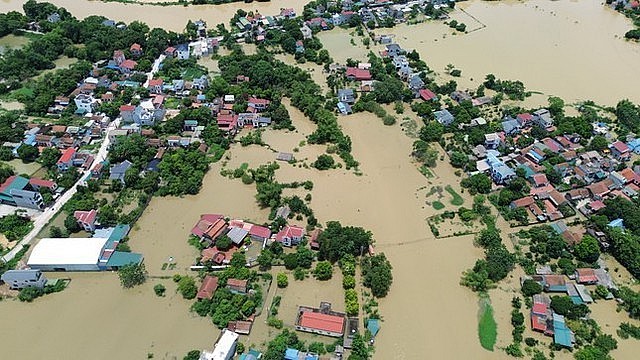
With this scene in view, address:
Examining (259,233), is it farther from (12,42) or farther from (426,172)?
(12,42)

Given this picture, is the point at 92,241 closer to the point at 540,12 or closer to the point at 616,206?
the point at 616,206

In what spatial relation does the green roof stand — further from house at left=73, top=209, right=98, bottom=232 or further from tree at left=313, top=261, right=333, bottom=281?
tree at left=313, top=261, right=333, bottom=281

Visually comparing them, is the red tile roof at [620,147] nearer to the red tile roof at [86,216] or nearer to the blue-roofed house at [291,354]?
the blue-roofed house at [291,354]

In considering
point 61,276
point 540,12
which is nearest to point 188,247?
point 61,276

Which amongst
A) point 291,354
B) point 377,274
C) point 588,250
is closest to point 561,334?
point 588,250

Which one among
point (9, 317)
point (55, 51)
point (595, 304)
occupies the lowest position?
point (595, 304)

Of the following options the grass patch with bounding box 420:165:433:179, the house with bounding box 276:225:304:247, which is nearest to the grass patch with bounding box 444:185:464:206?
the grass patch with bounding box 420:165:433:179
